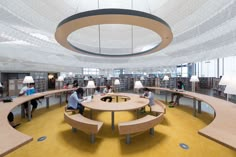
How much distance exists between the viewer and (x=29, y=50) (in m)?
7.14

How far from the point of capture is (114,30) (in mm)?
7070

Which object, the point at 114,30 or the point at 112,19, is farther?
the point at 114,30

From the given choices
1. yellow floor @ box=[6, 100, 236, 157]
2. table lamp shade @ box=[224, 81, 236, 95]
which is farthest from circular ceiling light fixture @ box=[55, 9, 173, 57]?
yellow floor @ box=[6, 100, 236, 157]

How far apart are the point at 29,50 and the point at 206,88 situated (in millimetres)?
14669

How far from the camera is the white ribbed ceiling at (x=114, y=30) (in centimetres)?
427

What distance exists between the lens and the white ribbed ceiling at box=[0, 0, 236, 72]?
427 cm

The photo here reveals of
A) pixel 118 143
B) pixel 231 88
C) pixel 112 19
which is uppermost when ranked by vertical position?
pixel 112 19

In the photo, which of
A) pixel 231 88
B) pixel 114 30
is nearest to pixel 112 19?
pixel 231 88

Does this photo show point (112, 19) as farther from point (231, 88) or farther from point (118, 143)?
point (231, 88)

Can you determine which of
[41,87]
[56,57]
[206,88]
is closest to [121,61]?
[56,57]

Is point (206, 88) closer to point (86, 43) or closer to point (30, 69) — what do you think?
point (86, 43)

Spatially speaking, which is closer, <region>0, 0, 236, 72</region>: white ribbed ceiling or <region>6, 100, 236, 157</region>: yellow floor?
<region>6, 100, 236, 157</region>: yellow floor

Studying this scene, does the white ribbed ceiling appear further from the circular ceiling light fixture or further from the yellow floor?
the yellow floor

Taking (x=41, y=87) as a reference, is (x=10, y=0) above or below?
above
